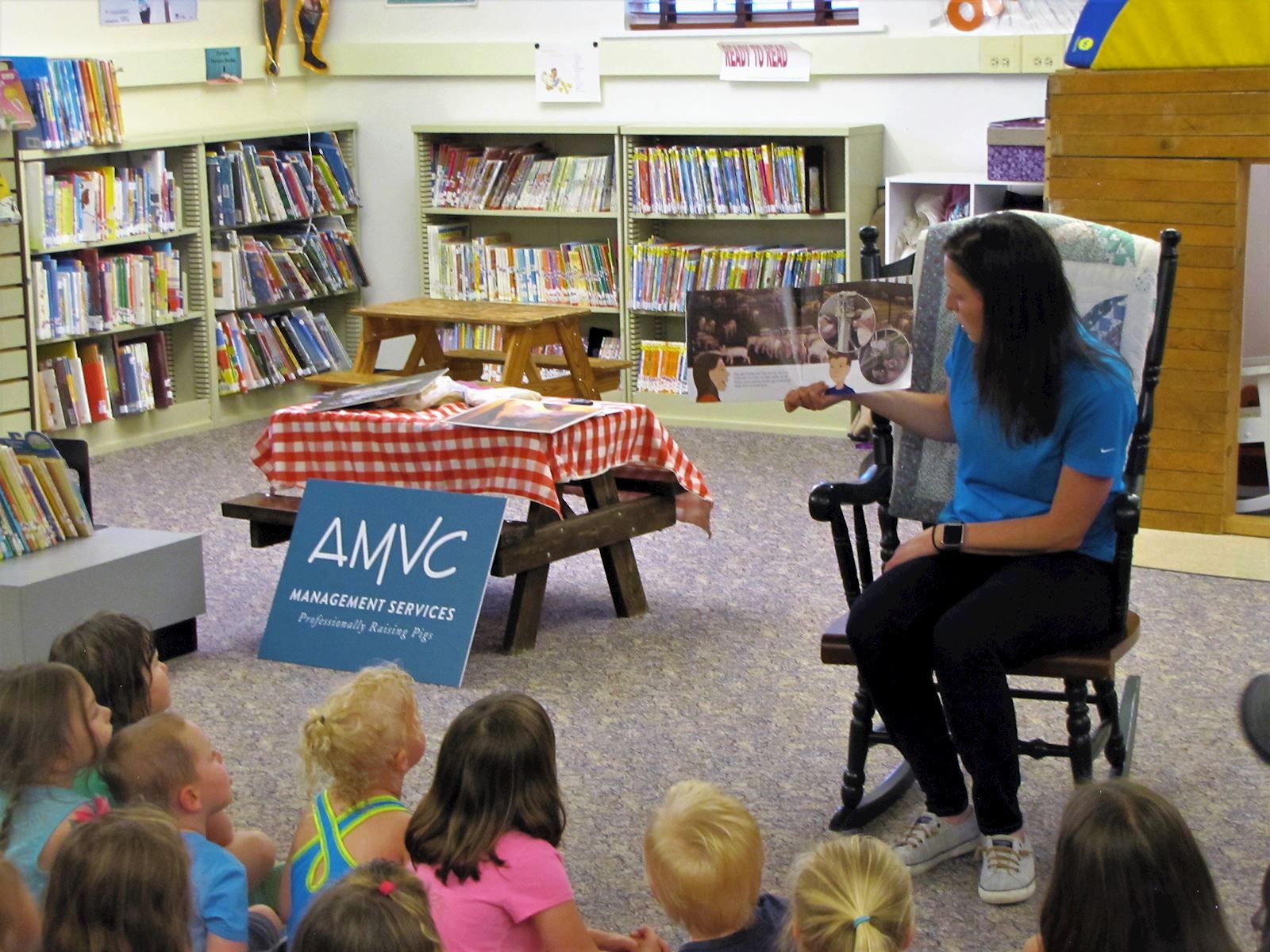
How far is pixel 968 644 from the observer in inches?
103

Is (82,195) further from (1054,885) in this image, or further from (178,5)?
(1054,885)

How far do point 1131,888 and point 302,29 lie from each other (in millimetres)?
6650

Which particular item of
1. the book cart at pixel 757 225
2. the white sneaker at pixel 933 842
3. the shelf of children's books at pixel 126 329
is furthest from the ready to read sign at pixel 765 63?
the white sneaker at pixel 933 842

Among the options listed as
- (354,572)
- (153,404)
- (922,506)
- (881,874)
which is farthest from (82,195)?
(881,874)

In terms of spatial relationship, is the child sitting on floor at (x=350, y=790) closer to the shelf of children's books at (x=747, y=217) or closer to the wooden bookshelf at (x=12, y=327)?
the wooden bookshelf at (x=12, y=327)

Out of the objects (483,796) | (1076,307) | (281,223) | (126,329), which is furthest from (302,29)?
(483,796)

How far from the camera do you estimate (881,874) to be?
1.73 m

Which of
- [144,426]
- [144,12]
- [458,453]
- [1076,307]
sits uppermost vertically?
[144,12]

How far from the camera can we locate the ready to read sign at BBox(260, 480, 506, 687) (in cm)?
385

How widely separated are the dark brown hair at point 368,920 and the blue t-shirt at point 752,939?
1.36 ft

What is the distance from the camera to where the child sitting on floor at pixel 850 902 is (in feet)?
5.59

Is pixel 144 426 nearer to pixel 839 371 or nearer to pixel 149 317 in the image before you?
pixel 149 317

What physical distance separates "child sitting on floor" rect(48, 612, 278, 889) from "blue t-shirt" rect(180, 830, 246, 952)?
0.45 m

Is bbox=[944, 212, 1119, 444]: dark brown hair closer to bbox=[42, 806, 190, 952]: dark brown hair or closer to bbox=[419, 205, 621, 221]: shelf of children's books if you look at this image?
bbox=[42, 806, 190, 952]: dark brown hair
